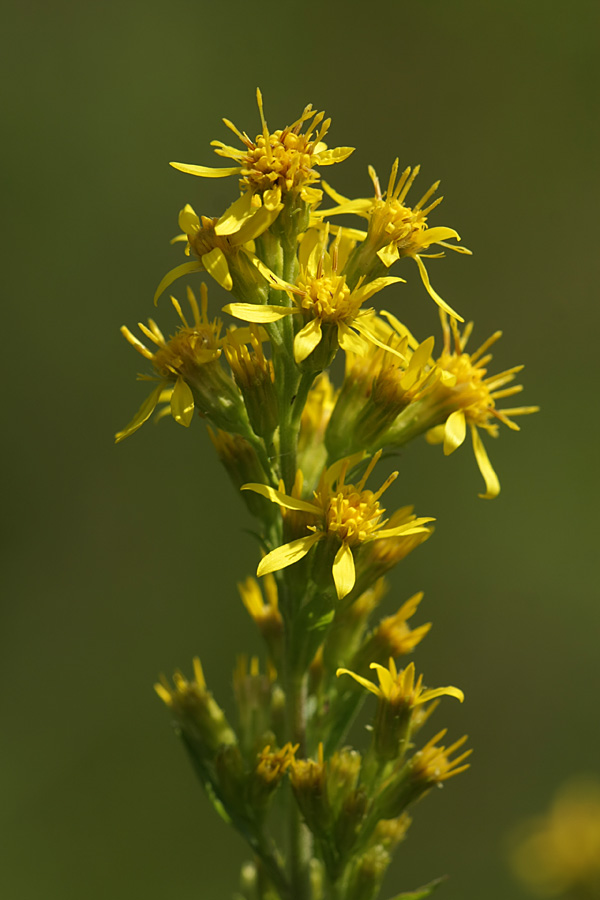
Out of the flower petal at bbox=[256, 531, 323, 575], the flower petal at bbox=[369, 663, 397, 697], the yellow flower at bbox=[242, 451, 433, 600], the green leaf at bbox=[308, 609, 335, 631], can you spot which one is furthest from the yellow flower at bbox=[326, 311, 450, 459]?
the flower petal at bbox=[369, 663, 397, 697]

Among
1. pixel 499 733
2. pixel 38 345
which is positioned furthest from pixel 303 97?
pixel 499 733

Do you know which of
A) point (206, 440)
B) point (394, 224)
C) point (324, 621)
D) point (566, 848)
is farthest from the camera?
point (206, 440)

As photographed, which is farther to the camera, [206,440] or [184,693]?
[206,440]

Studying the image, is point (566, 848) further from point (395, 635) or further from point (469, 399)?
point (469, 399)

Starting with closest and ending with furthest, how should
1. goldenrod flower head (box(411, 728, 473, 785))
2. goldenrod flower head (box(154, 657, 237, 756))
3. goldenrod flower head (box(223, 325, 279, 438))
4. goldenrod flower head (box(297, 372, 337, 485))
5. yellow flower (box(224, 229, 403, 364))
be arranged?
yellow flower (box(224, 229, 403, 364)) → goldenrod flower head (box(223, 325, 279, 438)) → goldenrod flower head (box(411, 728, 473, 785)) → goldenrod flower head (box(297, 372, 337, 485)) → goldenrod flower head (box(154, 657, 237, 756))

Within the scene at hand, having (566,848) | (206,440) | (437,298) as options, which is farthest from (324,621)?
(206,440)

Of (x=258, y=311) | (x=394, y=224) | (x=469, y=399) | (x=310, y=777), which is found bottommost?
(x=310, y=777)

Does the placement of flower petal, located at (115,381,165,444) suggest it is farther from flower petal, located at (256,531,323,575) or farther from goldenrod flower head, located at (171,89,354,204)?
goldenrod flower head, located at (171,89,354,204)

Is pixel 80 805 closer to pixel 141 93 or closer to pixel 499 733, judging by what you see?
pixel 499 733
